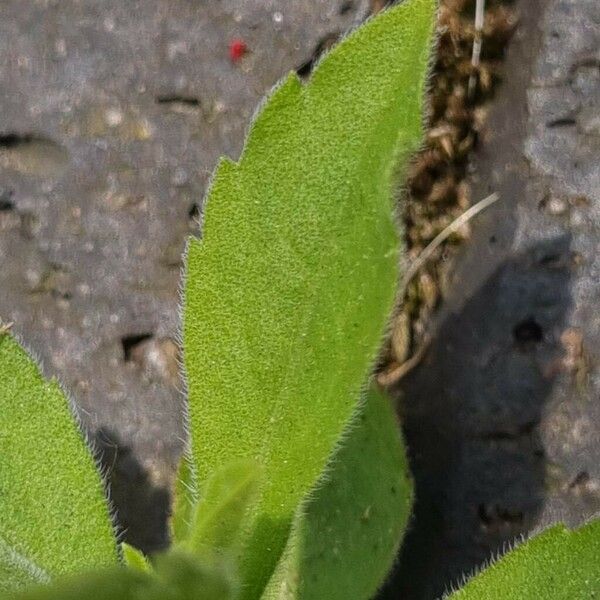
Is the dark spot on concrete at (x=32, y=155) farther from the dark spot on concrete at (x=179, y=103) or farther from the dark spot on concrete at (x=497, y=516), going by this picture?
the dark spot on concrete at (x=497, y=516)

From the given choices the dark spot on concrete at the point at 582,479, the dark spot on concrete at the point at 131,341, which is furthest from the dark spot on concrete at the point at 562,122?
the dark spot on concrete at the point at 131,341

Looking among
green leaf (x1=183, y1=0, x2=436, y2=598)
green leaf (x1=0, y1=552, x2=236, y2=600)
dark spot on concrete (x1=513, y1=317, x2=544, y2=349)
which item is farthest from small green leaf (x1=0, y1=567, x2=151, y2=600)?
dark spot on concrete (x1=513, y1=317, x2=544, y2=349)

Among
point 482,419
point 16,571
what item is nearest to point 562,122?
point 482,419

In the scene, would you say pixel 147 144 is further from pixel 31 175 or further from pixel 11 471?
pixel 11 471

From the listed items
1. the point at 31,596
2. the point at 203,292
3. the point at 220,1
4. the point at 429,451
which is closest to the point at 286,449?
the point at 203,292

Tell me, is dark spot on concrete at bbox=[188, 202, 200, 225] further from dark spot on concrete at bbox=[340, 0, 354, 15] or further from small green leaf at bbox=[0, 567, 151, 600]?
small green leaf at bbox=[0, 567, 151, 600]
